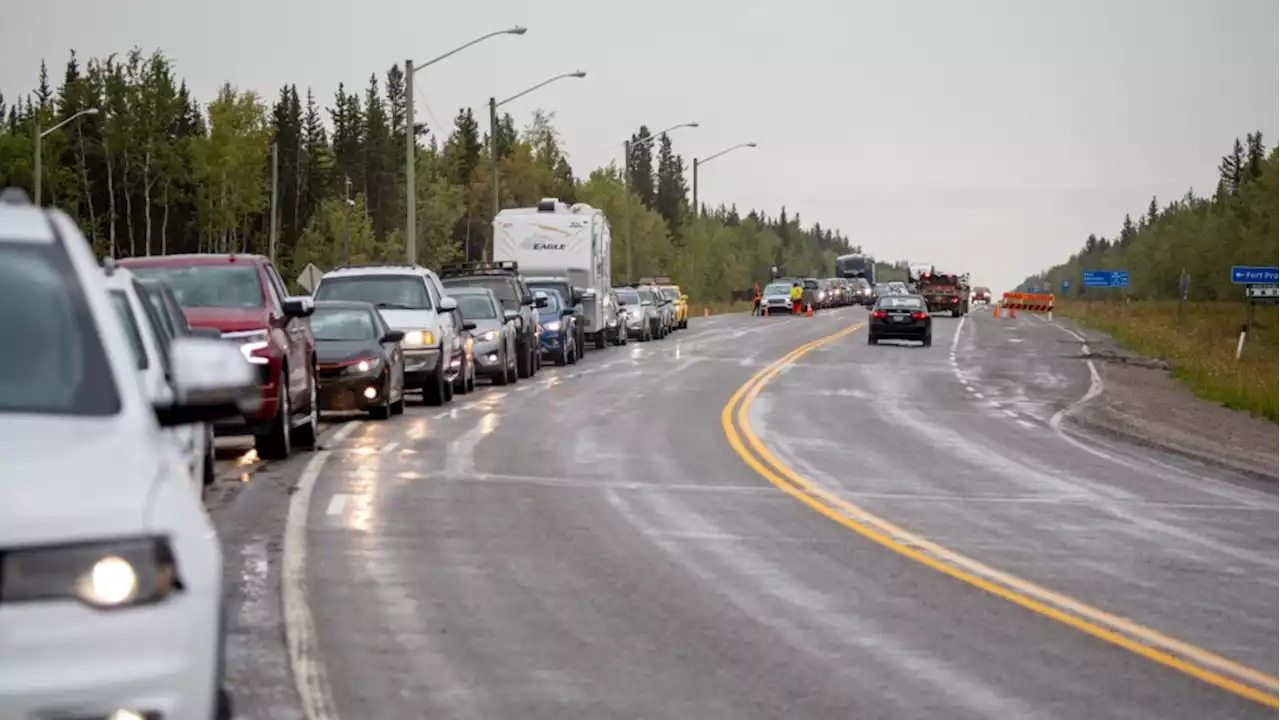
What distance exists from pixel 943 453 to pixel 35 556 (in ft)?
57.9

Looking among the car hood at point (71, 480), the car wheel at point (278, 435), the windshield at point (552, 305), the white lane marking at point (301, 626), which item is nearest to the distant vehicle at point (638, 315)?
the windshield at point (552, 305)

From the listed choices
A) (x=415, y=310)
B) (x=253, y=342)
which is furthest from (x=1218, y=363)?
(x=253, y=342)

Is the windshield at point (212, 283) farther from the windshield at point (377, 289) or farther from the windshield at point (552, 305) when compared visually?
the windshield at point (552, 305)

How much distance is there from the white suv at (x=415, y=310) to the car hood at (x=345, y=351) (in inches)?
129

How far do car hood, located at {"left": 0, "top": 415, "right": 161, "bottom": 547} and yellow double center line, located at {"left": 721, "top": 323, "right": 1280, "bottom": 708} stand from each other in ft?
17.1

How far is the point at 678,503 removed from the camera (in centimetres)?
1577

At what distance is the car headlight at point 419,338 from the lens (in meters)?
27.0

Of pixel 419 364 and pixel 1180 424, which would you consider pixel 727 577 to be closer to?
pixel 419 364

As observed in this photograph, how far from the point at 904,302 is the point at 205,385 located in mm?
50343

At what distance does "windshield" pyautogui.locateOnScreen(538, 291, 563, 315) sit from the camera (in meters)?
42.6

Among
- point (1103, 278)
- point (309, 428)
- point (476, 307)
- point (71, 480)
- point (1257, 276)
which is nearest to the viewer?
point (71, 480)

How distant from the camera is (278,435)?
18578 mm

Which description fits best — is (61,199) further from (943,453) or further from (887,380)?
(943,453)

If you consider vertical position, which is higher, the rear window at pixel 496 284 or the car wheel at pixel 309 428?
the rear window at pixel 496 284
